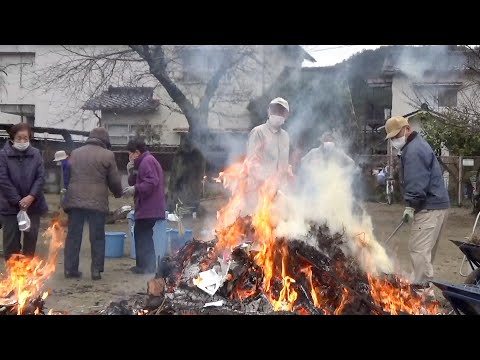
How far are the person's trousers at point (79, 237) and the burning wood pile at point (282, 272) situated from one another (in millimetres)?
1397

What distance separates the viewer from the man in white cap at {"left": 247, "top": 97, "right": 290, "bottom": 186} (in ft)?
20.9

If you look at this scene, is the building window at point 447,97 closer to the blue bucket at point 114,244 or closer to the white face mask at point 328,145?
the white face mask at point 328,145

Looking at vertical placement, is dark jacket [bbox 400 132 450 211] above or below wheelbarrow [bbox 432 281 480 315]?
above

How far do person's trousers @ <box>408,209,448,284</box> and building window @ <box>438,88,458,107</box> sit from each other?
6.91 meters

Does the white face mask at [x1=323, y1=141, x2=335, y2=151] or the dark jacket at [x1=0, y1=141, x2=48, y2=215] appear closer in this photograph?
the dark jacket at [x1=0, y1=141, x2=48, y2=215]

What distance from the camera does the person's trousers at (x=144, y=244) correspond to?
722cm

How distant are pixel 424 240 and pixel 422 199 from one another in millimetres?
466

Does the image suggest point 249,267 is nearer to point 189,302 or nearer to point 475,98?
point 189,302

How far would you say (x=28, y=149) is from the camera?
21.4 ft

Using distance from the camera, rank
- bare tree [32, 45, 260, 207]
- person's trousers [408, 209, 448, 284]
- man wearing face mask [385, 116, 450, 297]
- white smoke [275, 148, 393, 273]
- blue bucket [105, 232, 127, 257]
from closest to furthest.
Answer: white smoke [275, 148, 393, 273], man wearing face mask [385, 116, 450, 297], person's trousers [408, 209, 448, 284], blue bucket [105, 232, 127, 257], bare tree [32, 45, 260, 207]

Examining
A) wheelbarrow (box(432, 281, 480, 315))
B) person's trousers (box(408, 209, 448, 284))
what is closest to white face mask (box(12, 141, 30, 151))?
person's trousers (box(408, 209, 448, 284))

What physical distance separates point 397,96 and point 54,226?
9.11 metres

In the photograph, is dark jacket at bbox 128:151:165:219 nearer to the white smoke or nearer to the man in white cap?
the man in white cap
